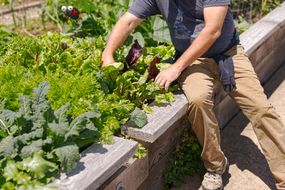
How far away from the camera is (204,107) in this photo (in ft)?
10.2

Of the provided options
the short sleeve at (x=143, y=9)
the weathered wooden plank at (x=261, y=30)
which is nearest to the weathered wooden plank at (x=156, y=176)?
the short sleeve at (x=143, y=9)

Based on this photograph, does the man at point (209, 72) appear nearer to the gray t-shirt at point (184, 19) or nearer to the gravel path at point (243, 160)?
the gray t-shirt at point (184, 19)

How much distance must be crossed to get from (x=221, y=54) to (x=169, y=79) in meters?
0.52

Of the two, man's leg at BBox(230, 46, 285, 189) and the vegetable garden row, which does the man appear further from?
the vegetable garden row

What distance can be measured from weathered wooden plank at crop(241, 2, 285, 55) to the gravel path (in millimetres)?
669

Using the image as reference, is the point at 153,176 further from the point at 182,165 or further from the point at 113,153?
the point at 113,153

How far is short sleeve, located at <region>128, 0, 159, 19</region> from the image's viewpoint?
3.46 metres

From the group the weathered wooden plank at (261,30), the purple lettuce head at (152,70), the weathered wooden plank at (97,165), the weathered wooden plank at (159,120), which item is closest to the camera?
the weathered wooden plank at (97,165)

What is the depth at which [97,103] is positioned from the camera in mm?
2887

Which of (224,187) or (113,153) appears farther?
(224,187)

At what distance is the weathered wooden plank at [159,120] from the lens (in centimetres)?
283

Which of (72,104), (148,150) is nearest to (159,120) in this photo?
(148,150)

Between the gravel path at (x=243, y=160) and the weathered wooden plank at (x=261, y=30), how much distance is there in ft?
2.20

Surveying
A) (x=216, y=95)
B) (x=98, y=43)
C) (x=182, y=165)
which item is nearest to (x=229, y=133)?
(x=216, y=95)
